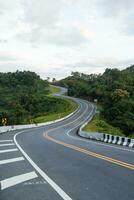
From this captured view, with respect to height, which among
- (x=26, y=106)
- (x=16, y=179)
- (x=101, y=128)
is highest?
(x=16, y=179)

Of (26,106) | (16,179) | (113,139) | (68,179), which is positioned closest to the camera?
(68,179)

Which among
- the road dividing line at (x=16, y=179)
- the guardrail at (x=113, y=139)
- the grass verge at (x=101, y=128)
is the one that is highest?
the road dividing line at (x=16, y=179)

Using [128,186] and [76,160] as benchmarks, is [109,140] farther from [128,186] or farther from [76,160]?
[128,186]

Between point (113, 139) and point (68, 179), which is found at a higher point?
point (68, 179)

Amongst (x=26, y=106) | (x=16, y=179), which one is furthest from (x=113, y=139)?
(x=26, y=106)

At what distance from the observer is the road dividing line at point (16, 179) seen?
1054cm

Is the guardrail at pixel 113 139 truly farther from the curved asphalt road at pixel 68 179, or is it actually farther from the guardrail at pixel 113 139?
the curved asphalt road at pixel 68 179

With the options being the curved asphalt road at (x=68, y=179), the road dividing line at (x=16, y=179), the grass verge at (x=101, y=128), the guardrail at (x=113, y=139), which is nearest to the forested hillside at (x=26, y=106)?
the grass verge at (x=101, y=128)

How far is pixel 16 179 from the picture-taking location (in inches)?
446

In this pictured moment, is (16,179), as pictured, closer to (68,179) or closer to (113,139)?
(68,179)

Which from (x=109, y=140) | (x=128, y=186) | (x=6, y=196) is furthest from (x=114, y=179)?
(x=109, y=140)

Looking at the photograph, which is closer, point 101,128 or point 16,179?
point 16,179

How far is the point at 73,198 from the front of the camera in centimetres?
855

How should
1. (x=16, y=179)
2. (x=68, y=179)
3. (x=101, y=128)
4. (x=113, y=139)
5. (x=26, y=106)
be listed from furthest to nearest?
(x=26, y=106) → (x=101, y=128) → (x=113, y=139) → (x=16, y=179) → (x=68, y=179)
